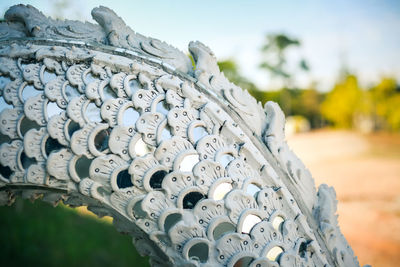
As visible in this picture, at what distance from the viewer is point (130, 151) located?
34.7 inches

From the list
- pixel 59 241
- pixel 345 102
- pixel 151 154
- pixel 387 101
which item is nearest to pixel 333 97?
pixel 345 102

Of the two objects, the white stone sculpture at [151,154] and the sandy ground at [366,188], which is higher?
the sandy ground at [366,188]

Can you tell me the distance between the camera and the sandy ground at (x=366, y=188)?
13.4ft

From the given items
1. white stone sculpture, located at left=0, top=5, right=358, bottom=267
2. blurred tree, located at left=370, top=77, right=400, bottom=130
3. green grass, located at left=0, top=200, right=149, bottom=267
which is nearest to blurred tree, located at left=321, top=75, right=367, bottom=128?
blurred tree, located at left=370, top=77, right=400, bottom=130

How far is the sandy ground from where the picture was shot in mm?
4070

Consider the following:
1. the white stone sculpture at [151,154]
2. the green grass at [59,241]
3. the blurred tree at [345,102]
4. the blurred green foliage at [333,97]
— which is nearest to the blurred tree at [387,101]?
the blurred green foliage at [333,97]

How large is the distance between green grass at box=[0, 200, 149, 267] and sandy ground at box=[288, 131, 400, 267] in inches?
101

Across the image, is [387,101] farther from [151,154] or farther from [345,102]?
[151,154]

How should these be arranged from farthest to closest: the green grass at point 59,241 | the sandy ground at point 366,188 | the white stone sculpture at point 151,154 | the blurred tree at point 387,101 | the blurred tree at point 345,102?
the blurred tree at point 345,102
the blurred tree at point 387,101
the sandy ground at point 366,188
the green grass at point 59,241
the white stone sculpture at point 151,154

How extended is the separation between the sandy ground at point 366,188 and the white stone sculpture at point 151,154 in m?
3.27

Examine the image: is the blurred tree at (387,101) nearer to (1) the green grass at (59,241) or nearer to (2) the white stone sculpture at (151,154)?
(1) the green grass at (59,241)

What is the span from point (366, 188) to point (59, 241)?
17.6 feet

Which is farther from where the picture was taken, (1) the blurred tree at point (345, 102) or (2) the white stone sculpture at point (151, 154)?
(1) the blurred tree at point (345, 102)

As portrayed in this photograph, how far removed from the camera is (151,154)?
0.90 meters
